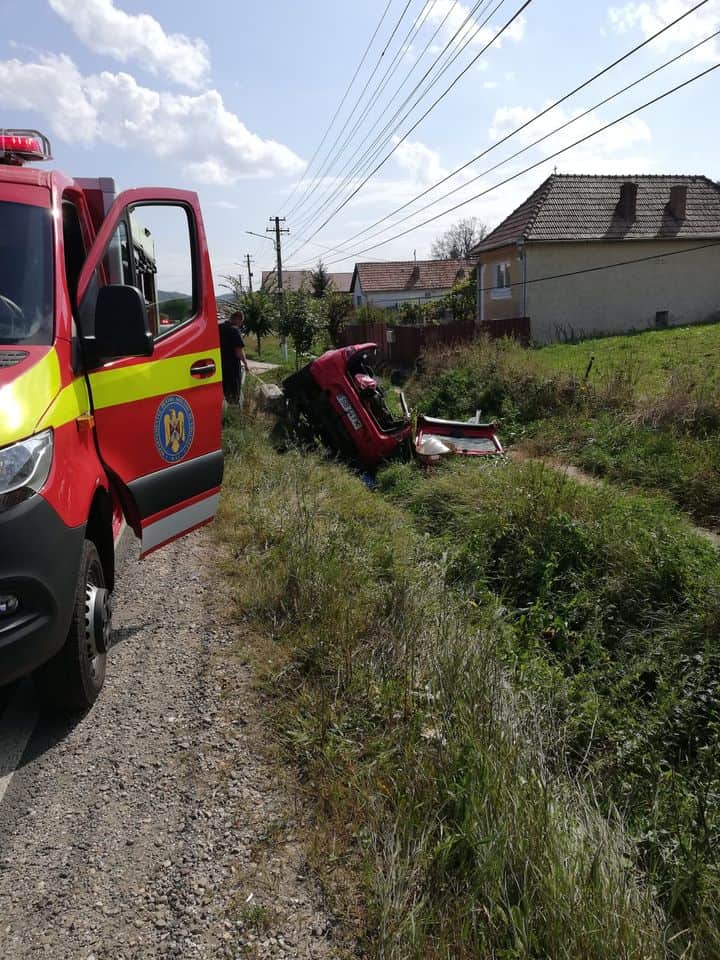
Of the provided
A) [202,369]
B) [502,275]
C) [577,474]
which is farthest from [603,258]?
[202,369]

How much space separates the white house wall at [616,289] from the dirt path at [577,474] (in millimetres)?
16094

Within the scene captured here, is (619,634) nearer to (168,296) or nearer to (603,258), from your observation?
(168,296)

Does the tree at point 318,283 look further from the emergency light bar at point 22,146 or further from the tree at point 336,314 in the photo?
the emergency light bar at point 22,146

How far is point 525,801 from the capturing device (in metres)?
2.53

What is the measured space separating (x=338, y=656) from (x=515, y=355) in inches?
464

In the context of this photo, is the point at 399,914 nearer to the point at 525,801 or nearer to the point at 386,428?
the point at 525,801

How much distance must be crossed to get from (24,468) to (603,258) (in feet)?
89.3

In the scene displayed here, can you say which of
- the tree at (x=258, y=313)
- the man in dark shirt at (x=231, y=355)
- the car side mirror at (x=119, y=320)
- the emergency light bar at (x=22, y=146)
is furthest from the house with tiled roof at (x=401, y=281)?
the car side mirror at (x=119, y=320)

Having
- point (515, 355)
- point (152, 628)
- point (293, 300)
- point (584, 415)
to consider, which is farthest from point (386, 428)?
point (293, 300)

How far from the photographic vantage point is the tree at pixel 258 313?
28719 millimetres

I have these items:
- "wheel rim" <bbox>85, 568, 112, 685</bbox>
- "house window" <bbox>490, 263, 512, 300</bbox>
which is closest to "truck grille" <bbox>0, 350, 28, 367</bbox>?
"wheel rim" <bbox>85, 568, 112, 685</bbox>

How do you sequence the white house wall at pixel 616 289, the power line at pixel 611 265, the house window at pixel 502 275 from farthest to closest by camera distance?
the house window at pixel 502 275
the white house wall at pixel 616 289
the power line at pixel 611 265

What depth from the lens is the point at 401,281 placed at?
2389 inches

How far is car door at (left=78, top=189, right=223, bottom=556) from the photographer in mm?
3527
